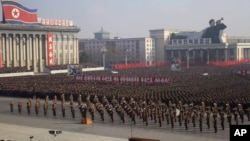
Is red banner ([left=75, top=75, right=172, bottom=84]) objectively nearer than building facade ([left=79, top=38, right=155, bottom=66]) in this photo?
Yes

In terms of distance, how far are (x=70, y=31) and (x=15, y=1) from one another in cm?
1758

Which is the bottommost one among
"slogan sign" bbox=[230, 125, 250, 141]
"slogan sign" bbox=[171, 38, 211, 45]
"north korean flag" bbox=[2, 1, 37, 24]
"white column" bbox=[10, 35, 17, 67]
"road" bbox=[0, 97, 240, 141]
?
"road" bbox=[0, 97, 240, 141]

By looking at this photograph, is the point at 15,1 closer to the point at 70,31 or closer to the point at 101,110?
the point at 70,31

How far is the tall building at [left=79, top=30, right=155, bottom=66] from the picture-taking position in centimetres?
10888

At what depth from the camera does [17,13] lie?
61.4 m

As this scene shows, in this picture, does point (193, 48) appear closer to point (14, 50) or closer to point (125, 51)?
point (125, 51)

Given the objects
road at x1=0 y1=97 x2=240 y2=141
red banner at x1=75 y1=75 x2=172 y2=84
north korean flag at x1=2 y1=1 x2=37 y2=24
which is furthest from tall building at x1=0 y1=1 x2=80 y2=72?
road at x1=0 y1=97 x2=240 y2=141

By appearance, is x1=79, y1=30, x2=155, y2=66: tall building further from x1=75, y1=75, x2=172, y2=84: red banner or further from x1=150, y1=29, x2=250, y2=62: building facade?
x1=75, y1=75, x2=172, y2=84: red banner

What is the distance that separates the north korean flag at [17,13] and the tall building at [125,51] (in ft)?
A: 140

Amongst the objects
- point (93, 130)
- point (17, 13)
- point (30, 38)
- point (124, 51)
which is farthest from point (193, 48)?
point (93, 130)

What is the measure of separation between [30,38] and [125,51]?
43785 mm

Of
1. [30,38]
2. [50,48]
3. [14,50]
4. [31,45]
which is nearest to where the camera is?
[14,50]

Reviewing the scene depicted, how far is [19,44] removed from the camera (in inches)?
2586

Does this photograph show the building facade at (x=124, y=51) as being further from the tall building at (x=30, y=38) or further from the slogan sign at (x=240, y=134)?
the slogan sign at (x=240, y=134)
